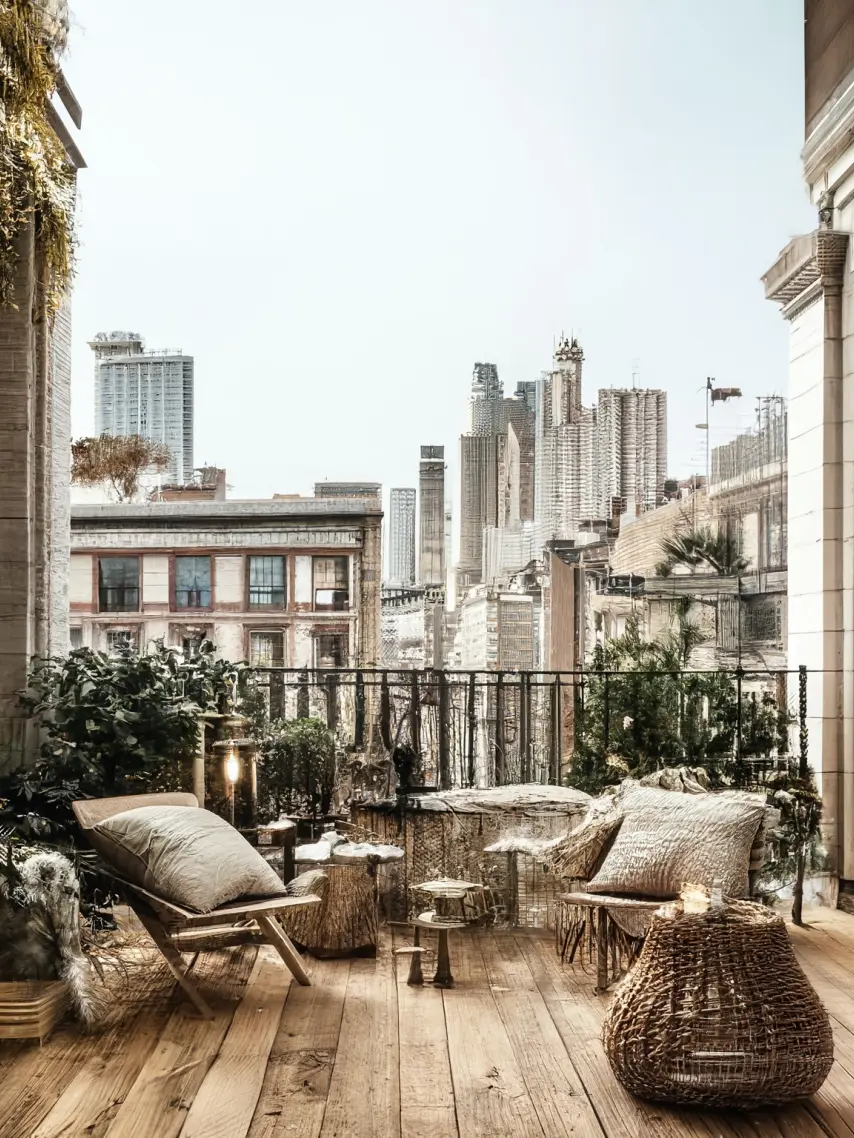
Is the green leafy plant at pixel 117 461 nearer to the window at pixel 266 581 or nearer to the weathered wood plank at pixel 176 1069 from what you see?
the window at pixel 266 581

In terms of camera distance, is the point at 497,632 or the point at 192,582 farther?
the point at 192,582

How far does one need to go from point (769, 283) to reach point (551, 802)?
2.74m

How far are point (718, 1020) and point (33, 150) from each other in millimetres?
3890

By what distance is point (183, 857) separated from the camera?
3631 mm

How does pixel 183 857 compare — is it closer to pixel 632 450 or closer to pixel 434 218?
pixel 632 450

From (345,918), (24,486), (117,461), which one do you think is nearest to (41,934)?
(345,918)

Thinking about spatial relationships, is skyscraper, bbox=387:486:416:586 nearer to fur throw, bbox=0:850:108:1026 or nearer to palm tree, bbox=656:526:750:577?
palm tree, bbox=656:526:750:577

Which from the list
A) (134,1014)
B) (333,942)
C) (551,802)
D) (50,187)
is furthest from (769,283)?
(134,1014)

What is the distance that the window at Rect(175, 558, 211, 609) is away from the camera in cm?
779

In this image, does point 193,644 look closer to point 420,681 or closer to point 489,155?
point 420,681

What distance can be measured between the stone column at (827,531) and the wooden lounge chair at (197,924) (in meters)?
2.50

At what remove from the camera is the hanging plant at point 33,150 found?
407 centimetres

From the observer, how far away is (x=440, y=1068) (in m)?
3.06

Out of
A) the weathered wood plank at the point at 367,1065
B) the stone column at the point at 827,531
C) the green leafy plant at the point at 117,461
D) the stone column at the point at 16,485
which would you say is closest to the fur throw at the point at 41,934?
the weathered wood plank at the point at 367,1065
